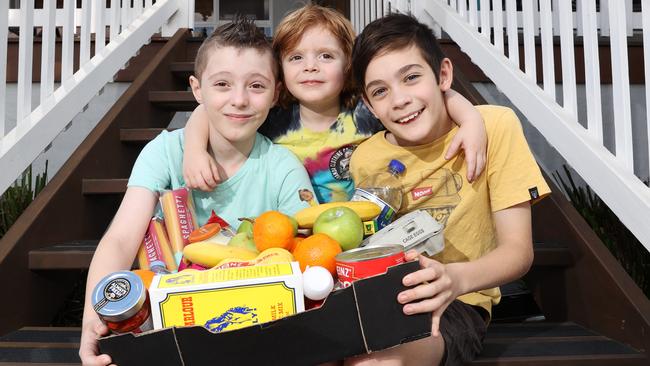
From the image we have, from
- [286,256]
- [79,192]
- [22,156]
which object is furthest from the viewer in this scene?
[79,192]

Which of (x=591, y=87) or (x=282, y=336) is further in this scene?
(x=591, y=87)

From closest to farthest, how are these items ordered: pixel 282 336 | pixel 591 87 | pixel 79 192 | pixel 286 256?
1. pixel 282 336
2. pixel 286 256
3. pixel 591 87
4. pixel 79 192

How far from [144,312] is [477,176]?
0.85 metres

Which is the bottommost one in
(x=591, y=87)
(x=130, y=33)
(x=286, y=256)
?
(x=286, y=256)

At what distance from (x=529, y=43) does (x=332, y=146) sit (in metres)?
0.94

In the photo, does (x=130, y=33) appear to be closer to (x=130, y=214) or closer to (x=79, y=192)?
(x=79, y=192)

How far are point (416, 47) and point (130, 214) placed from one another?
0.83 meters

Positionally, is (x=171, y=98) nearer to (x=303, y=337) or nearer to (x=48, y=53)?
(x=48, y=53)

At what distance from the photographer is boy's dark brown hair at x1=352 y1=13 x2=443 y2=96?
135 cm

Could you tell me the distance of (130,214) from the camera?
1309 millimetres

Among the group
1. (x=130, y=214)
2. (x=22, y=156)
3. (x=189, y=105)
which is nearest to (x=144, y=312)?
(x=130, y=214)

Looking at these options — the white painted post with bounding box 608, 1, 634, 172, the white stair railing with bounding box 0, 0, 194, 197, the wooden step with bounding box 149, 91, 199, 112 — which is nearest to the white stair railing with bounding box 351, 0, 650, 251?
the white painted post with bounding box 608, 1, 634, 172

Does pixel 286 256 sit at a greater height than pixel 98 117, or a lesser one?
lesser

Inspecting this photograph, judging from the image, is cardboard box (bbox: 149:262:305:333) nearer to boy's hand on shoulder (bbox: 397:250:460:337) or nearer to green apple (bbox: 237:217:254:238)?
boy's hand on shoulder (bbox: 397:250:460:337)
